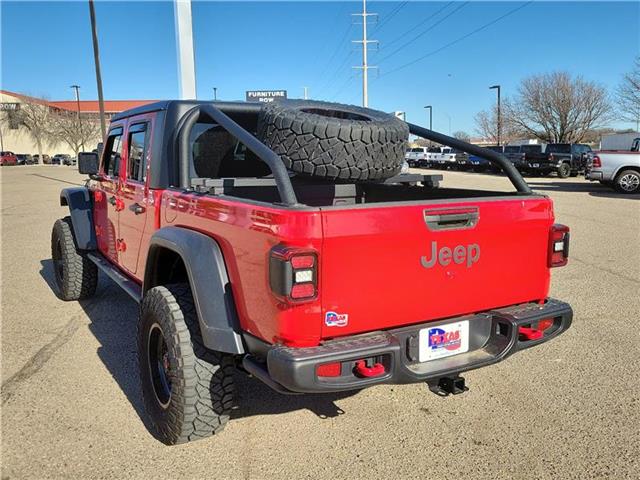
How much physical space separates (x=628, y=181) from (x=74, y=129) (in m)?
77.3

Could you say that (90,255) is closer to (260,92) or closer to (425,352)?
(425,352)

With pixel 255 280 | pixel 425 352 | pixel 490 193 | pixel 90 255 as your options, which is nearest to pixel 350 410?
pixel 425 352

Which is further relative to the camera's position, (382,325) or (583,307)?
(583,307)

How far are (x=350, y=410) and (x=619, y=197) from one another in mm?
16679

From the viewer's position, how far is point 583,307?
5.63m

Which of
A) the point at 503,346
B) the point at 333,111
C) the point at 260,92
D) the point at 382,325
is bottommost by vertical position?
the point at 503,346

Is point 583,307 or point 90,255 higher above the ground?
point 90,255

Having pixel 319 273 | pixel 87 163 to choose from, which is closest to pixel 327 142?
pixel 319 273

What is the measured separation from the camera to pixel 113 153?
16.1 feet

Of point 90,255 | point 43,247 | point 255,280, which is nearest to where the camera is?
point 255,280

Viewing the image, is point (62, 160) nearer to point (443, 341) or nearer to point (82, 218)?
point (82, 218)

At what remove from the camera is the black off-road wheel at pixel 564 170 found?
28.2 m

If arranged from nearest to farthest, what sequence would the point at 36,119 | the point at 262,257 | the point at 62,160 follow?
1. the point at 262,257
2. the point at 62,160
3. the point at 36,119

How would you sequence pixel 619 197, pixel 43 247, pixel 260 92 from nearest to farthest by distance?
pixel 43 247, pixel 619 197, pixel 260 92
